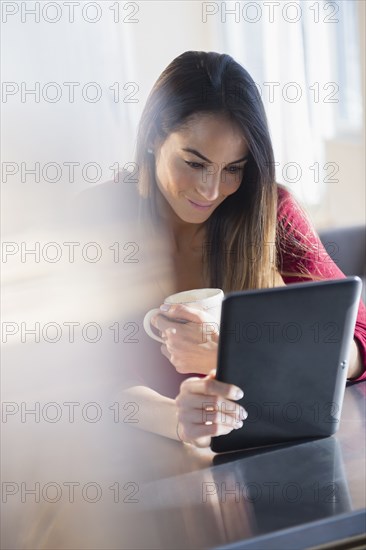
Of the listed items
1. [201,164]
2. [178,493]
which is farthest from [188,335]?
[201,164]

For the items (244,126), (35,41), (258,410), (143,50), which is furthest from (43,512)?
(143,50)

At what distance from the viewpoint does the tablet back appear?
588mm

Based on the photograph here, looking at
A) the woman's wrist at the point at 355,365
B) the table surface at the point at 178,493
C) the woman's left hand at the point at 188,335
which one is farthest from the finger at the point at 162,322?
the woman's wrist at the point at 355,365

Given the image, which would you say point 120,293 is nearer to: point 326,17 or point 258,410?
point 258,410

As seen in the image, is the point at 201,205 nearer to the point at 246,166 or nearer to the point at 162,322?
the point at 246,166

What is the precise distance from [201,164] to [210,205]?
83 millimetres

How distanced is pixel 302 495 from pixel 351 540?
0.16 ft

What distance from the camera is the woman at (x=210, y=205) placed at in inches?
29.8

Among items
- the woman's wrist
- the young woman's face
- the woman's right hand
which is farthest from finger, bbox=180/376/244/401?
the young woman's face

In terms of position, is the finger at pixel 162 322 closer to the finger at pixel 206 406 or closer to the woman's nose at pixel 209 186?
the finger at pixel 206 406

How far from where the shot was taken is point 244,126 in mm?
860

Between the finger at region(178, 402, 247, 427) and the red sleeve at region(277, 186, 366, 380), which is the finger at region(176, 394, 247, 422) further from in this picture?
the red sleeve at region(277, 186, 366, 380)

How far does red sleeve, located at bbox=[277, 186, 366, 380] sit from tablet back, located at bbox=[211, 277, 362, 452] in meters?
0.23

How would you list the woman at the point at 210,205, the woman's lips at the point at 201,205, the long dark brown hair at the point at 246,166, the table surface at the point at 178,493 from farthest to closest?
the woman's lips at the point at 201,205 → the long dark brown hair at the point at 246,166 → the woman at the point at 210,205 → the table surface at the point at 178,493
